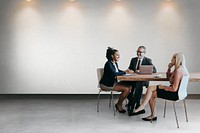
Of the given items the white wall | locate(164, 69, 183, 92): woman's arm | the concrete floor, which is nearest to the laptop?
the concrete floor

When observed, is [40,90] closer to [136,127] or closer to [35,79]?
[35,79]

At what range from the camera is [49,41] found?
736 centimetres

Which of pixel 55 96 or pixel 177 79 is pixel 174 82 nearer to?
pixel 177 79

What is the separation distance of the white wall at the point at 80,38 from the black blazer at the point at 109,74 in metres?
1.73

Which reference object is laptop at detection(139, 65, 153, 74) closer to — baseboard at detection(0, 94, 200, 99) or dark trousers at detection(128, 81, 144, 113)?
dark trousers at detection(128, 81, 144, 113)

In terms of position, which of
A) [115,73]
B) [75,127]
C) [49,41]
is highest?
[49,41]

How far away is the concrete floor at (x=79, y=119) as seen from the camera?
445cm

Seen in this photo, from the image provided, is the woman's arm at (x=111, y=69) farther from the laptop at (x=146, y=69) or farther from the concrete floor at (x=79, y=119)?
the concrete floor at (x=79, y=119)

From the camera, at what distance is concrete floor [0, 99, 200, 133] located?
4.45 meters

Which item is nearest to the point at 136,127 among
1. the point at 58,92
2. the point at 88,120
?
the point at 88,120

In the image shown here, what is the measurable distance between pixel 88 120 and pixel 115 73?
1.00 m

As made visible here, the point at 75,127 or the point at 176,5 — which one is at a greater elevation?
the point at 176,5

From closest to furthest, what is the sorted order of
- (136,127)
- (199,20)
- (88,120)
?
(136,127) < (88,120) < (199,20)

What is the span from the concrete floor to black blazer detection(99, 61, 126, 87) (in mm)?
568
